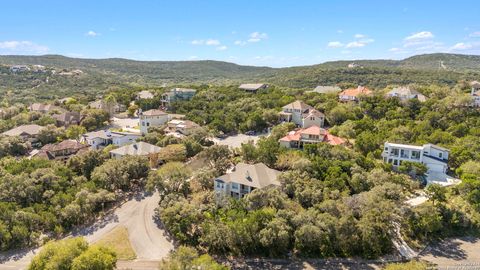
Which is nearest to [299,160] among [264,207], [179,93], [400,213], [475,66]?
[264,207]

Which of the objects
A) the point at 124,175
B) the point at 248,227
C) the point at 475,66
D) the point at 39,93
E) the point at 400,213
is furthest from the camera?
the point at 475,66

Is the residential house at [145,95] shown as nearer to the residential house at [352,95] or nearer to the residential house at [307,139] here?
the residential house at [352,95]

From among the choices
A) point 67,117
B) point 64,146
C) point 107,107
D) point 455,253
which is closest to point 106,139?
point 64,146

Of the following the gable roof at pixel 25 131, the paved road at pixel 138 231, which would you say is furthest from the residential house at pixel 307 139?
the gable roof at pixel 25 131

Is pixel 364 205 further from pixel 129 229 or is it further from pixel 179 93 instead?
pixel 179 93

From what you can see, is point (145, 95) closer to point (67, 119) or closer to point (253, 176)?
point (67, 119)

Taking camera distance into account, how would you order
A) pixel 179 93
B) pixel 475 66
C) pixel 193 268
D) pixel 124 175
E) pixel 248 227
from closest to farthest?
pixel 193 268, pixel 248 227, pixel 124 175, pixel 179 93, pixel 475 66
